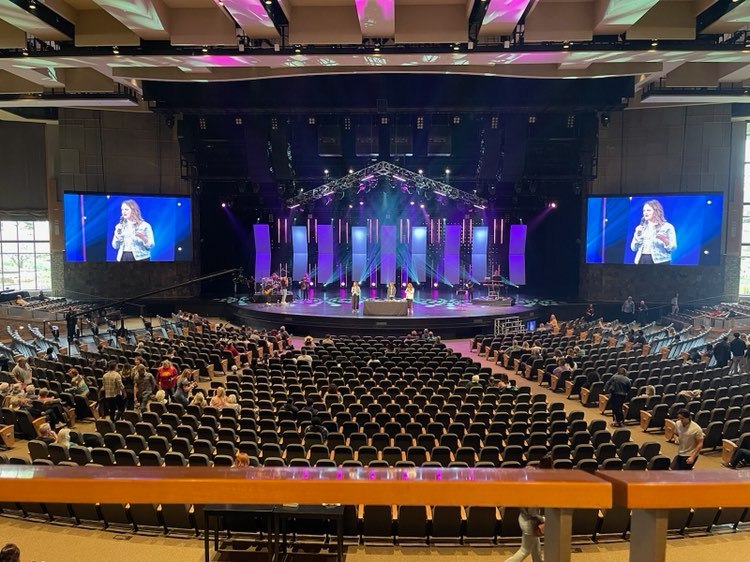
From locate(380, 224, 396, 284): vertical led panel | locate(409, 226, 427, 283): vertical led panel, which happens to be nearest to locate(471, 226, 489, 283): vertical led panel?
locate(409, 226, 427, 283): vertical led panel

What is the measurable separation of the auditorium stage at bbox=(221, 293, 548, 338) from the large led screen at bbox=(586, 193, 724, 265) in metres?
6.18

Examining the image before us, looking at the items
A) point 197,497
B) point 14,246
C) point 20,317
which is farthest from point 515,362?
point 14,246

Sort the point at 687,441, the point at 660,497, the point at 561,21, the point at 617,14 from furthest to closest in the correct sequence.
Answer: the point at 561,21
the point at 617,14
the point at 687,441
the point at 660,497

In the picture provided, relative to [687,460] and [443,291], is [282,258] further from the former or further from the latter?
[687,460]

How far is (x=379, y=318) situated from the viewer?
74.3 ft

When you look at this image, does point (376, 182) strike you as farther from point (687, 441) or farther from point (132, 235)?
point (687, 441)

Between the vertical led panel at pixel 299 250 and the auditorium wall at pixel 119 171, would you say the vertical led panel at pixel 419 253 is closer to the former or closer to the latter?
the vertical led panel at pixel 299 250

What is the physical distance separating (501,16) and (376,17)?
2869 mm

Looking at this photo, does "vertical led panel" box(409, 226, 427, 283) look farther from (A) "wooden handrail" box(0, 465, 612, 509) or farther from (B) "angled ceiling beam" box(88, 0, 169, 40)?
(A) "wooden handrail" box(0, 465, 612, 509)

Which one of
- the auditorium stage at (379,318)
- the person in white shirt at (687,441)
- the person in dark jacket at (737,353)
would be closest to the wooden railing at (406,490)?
the person in white shirt at (687,441)

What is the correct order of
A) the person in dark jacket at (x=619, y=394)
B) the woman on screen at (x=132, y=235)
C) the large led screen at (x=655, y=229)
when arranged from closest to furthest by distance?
the person in dark jacket at (x=619, y=394), the large led screen at (x=655, y=229), the woman on screen at (x=132, y=235)

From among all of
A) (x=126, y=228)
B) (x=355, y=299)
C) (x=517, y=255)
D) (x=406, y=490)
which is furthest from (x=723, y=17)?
(x=126, y=228)

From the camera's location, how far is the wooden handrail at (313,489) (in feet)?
5.43

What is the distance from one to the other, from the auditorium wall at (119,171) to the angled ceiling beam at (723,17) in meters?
24.8
